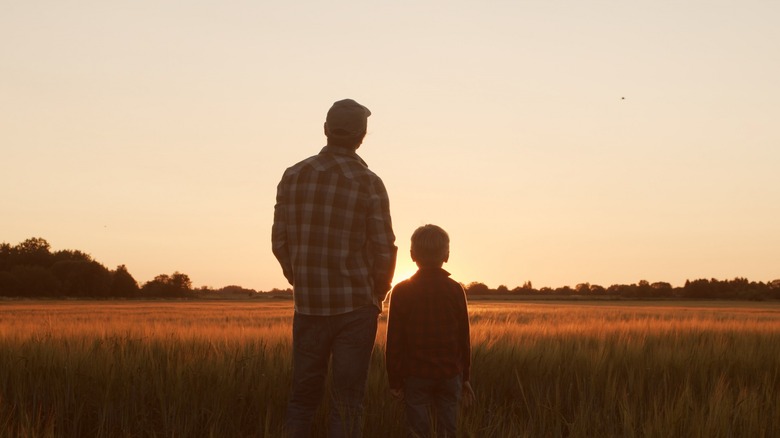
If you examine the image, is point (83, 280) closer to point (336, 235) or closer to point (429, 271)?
point (429, 271)

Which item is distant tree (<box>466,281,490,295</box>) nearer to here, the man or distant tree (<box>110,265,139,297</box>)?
distant tree (<box>110,265,139,297</box>)

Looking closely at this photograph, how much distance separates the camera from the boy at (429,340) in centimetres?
381

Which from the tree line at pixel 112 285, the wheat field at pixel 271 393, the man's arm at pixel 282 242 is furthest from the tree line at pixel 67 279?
the man's arm at pixel 282 242

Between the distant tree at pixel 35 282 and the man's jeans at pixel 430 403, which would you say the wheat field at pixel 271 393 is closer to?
the man's jeans at pixel 430 403

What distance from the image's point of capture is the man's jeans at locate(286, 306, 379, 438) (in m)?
3.52

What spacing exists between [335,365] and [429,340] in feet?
1.95

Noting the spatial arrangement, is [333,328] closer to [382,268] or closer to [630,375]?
[382,268]

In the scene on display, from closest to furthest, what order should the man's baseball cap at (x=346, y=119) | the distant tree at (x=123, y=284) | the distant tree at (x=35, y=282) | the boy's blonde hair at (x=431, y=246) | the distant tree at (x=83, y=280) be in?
the man's baseball cap at (x=346, y=119) < the boy's blonde hair at (x=431, y=246) < the distant tree at (x=35, y=282) < the distant tree at (x=83, y=280) < the distant tree at (x=123, y=284)

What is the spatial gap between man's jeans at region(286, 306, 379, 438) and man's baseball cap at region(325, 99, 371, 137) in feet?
3.16

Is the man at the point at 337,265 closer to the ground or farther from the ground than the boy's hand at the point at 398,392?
farther from the ground

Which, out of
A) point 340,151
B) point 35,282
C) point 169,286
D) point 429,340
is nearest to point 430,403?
point 429,340

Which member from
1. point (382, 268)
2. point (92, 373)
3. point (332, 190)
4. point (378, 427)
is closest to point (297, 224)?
point (332, 190)

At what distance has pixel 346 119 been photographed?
12.0ft

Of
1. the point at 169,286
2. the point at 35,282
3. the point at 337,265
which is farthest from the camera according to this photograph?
the point at 169,286
